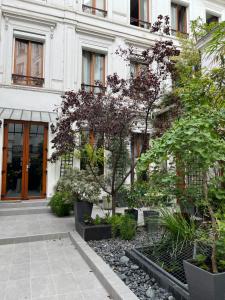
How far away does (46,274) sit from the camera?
3465mm

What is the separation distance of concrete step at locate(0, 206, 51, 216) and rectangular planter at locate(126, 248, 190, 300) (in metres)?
4.27

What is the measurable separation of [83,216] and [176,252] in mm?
2369

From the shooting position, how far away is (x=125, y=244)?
174 inches

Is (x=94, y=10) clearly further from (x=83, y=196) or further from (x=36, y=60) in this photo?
(x=83, y=196)

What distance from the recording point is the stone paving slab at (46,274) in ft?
9.69

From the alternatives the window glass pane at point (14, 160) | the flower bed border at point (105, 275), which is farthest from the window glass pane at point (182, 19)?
the flower bed border at point (105, 275)

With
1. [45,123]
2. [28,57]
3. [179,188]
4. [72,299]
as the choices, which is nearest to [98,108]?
[179,188]

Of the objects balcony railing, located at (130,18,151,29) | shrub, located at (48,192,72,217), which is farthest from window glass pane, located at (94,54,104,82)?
shrub, located at (48,192,72,217)

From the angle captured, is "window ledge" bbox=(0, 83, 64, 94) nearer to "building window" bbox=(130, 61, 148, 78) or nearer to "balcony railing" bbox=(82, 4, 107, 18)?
"building window" bbox=(130, 61, 148, 78)

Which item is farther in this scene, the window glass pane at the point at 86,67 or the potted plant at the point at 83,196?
the window glass pane at the point at 86,67

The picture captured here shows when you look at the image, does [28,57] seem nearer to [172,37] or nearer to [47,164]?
[47,164]

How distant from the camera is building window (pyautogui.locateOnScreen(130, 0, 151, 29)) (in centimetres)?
1063

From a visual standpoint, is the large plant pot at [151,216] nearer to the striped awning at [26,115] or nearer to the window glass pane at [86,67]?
the striped awning at [26,115]

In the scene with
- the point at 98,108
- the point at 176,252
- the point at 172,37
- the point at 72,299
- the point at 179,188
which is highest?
the point at 172,37
